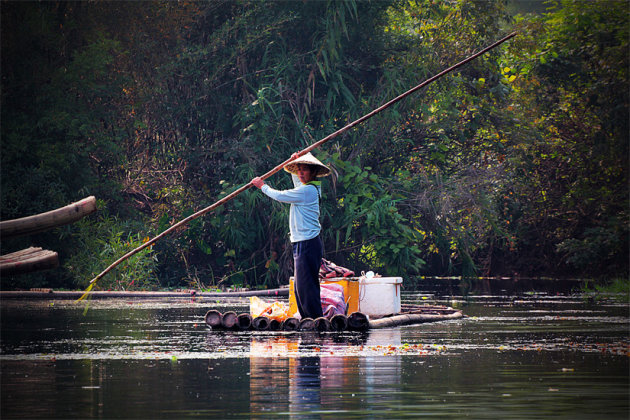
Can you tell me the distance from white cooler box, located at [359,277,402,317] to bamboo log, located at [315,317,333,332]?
73.7 inches

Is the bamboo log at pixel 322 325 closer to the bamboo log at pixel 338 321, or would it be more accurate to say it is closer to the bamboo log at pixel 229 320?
the bamboo log at pixel 338 321

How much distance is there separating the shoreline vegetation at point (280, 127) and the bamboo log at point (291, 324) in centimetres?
1009

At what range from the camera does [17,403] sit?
752cm

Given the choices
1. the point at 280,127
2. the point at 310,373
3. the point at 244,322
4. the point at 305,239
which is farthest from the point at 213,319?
the point at 280,127

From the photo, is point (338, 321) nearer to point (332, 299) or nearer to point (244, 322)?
point (332, 299)

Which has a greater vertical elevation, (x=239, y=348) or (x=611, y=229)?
Answer: (x=611, y=229)

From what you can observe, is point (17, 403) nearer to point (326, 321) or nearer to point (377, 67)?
point (326, 321)

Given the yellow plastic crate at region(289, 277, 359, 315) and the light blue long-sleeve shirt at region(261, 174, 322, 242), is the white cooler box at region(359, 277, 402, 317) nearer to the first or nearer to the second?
the yellow plastic crate at region(289, 277, 359, 315)

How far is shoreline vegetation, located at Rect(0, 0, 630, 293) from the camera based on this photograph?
2428 centimetres

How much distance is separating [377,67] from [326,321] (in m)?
14.8

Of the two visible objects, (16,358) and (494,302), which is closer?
(16,358)

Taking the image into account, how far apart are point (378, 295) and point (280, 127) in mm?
11593

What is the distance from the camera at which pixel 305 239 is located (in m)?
14.0

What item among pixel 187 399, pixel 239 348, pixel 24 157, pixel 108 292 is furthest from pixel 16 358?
pixel 24 157
